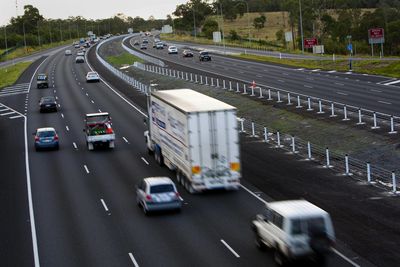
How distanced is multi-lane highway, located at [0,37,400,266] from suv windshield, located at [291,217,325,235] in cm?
164

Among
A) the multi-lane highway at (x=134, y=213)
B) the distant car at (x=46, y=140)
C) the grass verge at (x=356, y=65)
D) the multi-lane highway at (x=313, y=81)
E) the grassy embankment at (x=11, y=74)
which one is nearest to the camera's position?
the multi-lane highway at (x=134, y=213)

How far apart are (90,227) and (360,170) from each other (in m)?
13.5

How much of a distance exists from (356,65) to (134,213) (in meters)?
63.1

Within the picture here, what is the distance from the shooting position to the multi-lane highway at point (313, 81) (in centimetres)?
5376

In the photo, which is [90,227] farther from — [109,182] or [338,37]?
[338,37]

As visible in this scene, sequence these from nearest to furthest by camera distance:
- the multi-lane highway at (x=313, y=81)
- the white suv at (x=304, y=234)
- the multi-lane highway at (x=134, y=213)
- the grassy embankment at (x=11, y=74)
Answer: the white suv at (x=304, y=234) < the multi-lane highway at (x=134, y=213) < the multi-lane highway at (x=313, y=81) < the grassy embankment at (x=11, y=74)

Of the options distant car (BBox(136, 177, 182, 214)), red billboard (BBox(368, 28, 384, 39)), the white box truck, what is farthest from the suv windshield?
red billboard (BBox(368, 28, 384, 39))

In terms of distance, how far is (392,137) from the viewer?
1502 inches

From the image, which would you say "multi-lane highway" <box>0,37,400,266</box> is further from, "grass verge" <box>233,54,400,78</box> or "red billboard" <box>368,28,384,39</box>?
"red billboard" <box>368,28,384,39</box>

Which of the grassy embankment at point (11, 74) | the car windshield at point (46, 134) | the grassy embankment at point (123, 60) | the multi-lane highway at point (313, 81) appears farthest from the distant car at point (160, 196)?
the grassy embankment at point (123, 60)

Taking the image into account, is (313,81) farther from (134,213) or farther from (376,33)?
(134,213)

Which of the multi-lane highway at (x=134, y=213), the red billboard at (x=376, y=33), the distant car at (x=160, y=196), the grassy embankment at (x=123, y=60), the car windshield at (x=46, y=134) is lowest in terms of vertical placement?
the multi-lane highway at (x=134, y=213)

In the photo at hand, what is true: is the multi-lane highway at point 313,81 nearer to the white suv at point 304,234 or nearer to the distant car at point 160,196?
the distant car at point 160,196

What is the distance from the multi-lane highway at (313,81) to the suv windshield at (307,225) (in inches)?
1124
